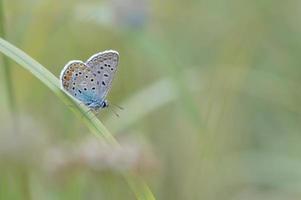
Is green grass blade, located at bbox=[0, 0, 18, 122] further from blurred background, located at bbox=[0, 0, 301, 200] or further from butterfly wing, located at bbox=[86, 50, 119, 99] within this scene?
butterfly wing, located at bbox=[86, 50, 119, 99]

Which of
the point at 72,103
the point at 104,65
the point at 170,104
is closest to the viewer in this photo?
the point at 72,103

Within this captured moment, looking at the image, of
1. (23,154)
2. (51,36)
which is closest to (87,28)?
(51,36)

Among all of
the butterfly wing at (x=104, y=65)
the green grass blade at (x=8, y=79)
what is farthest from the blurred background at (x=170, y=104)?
the butterfly wing at (x=104, y=65)

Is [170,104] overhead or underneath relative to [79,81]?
overhead

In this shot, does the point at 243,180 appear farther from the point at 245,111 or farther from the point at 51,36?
the point at 51,36

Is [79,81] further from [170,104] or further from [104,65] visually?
[170,104]

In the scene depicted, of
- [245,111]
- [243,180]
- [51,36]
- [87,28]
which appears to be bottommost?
[243,180]

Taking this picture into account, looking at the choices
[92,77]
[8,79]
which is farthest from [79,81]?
[8,79]
